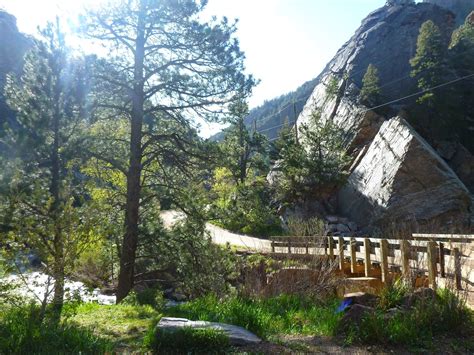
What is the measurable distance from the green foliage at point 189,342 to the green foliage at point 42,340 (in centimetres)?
53

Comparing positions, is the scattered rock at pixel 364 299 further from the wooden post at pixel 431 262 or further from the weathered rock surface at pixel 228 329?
the weathered rock surface at pixel 228 329

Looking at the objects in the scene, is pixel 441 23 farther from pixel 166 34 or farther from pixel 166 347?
pixel 166 347

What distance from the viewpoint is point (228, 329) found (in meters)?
5.15

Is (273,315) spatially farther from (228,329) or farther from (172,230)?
(172,230)

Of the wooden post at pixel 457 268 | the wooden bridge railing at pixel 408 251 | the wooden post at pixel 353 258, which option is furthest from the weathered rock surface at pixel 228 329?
the wooden post at pixel 353 258

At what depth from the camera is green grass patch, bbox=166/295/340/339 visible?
570 centimetres

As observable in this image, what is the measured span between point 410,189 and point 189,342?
71.1 feet

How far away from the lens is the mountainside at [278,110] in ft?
290

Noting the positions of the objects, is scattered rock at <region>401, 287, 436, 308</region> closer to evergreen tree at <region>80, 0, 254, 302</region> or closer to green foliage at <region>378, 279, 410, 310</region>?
green foliage at <region>378, 279, 410, 310</region>

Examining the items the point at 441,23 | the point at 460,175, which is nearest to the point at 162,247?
the point at 460,175

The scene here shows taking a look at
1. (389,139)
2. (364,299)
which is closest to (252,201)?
(364,299)

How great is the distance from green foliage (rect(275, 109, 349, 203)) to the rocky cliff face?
1650 millimetres

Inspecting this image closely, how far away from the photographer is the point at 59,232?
18.0 feet

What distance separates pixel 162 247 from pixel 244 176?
70.9ft
